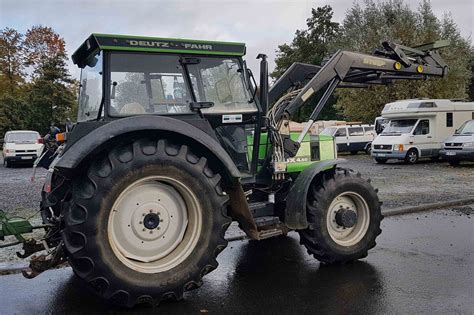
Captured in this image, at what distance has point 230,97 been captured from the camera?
5645 millimetres

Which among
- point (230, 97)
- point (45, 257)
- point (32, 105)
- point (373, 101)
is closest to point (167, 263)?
point (45, 257)

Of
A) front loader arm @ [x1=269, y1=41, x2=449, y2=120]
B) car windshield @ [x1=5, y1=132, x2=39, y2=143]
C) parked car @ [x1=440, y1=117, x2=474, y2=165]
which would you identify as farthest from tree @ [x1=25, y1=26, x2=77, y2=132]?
front loader arm @ [x1=269, y1=41, x2=449, y2=120]

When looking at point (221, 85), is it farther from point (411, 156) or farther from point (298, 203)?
point (411, 156)

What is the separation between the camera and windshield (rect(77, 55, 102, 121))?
5148 millimetres

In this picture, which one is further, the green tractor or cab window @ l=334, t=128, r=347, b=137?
cab window @ l=334, t=128, r=347, b=137

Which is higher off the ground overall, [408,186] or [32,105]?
[32,105]

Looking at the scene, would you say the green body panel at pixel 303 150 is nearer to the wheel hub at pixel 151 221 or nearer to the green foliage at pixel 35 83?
the wheel hub at pixel 151 221

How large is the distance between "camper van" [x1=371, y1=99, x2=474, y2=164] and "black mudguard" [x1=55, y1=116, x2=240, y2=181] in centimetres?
1840

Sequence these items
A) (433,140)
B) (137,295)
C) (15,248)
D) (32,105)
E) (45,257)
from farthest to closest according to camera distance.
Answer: (32,105) < (433,140) < (15,248) < (45,257) < (137,295)

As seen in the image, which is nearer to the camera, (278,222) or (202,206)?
(202,206)

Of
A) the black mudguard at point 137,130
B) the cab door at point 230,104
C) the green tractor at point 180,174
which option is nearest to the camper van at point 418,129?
the green tractor at point 180,174

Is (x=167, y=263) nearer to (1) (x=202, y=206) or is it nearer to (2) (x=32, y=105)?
(1) (x=202, y=206)

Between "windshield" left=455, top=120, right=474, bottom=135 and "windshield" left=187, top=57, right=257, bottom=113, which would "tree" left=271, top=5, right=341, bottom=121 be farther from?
"windshield" left=187, top=57, right=257, bottom=113

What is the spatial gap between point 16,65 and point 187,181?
167 feet
